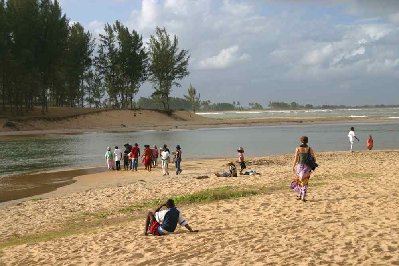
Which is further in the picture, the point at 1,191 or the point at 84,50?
the point at 84,50

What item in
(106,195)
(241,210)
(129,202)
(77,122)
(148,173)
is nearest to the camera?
(241,210)

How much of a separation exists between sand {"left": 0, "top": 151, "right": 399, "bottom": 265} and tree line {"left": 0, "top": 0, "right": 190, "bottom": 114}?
56113mm

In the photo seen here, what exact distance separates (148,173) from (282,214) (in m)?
15.4

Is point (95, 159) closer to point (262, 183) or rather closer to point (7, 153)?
point (7, 153)

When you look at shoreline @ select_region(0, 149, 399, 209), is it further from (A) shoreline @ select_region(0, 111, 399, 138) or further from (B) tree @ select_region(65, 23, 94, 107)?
(B) tree @ select_region(65, 23, 94, 107)

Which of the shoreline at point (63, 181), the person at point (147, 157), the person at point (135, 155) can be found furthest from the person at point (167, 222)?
the person at point (135, 155)

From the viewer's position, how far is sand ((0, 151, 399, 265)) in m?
9.08

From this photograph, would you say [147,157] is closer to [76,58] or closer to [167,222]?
[167,222]

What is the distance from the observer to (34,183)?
25.0 m

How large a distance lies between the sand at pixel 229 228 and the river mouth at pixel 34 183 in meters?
→ 2.80

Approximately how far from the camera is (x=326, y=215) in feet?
38.7

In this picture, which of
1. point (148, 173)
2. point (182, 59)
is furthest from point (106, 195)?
point (182, 59)

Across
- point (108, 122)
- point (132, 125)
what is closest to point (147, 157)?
point (108, 122)

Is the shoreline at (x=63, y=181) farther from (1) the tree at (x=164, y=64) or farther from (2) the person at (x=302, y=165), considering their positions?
(1) the tree at (x=164, y=64)
